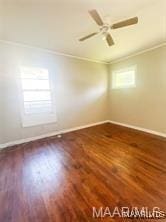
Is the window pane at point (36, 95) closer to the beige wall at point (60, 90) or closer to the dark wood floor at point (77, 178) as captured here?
the beige wall at point (60, 90)

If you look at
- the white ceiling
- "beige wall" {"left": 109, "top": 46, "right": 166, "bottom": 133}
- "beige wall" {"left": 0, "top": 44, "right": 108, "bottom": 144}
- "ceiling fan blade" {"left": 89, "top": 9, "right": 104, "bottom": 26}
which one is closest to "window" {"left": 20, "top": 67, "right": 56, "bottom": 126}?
"beige wall" {"left": 0, "top": 44, "right": 108, "bottom": 144}

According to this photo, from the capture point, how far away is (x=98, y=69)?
17.4 ft

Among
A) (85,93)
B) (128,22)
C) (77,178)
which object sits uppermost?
(128,22)

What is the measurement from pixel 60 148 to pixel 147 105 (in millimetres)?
2969

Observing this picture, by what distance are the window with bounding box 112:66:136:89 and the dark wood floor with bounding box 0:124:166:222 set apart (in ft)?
7.29

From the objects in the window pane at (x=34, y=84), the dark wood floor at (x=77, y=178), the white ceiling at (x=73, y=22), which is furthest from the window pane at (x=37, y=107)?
the white ceiling at (x=73, y=22)

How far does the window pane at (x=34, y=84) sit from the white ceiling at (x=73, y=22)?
967 millimetres

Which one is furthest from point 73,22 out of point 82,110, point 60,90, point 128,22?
point 82,110

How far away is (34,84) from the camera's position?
382 centimetres

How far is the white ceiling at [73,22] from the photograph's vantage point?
6.79 ft

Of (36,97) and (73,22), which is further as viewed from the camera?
(36,97)

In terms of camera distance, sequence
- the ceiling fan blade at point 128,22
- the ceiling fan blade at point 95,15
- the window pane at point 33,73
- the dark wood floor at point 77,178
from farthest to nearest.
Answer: the window pane at point 33,73 → the ceiling fan blade at point 128,22 → the ceiling fan blade at point 95,15 → the dark wood floor at point 77,178

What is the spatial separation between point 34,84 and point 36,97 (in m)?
0.38

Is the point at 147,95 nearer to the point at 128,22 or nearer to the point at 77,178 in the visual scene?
the point at 128,22
